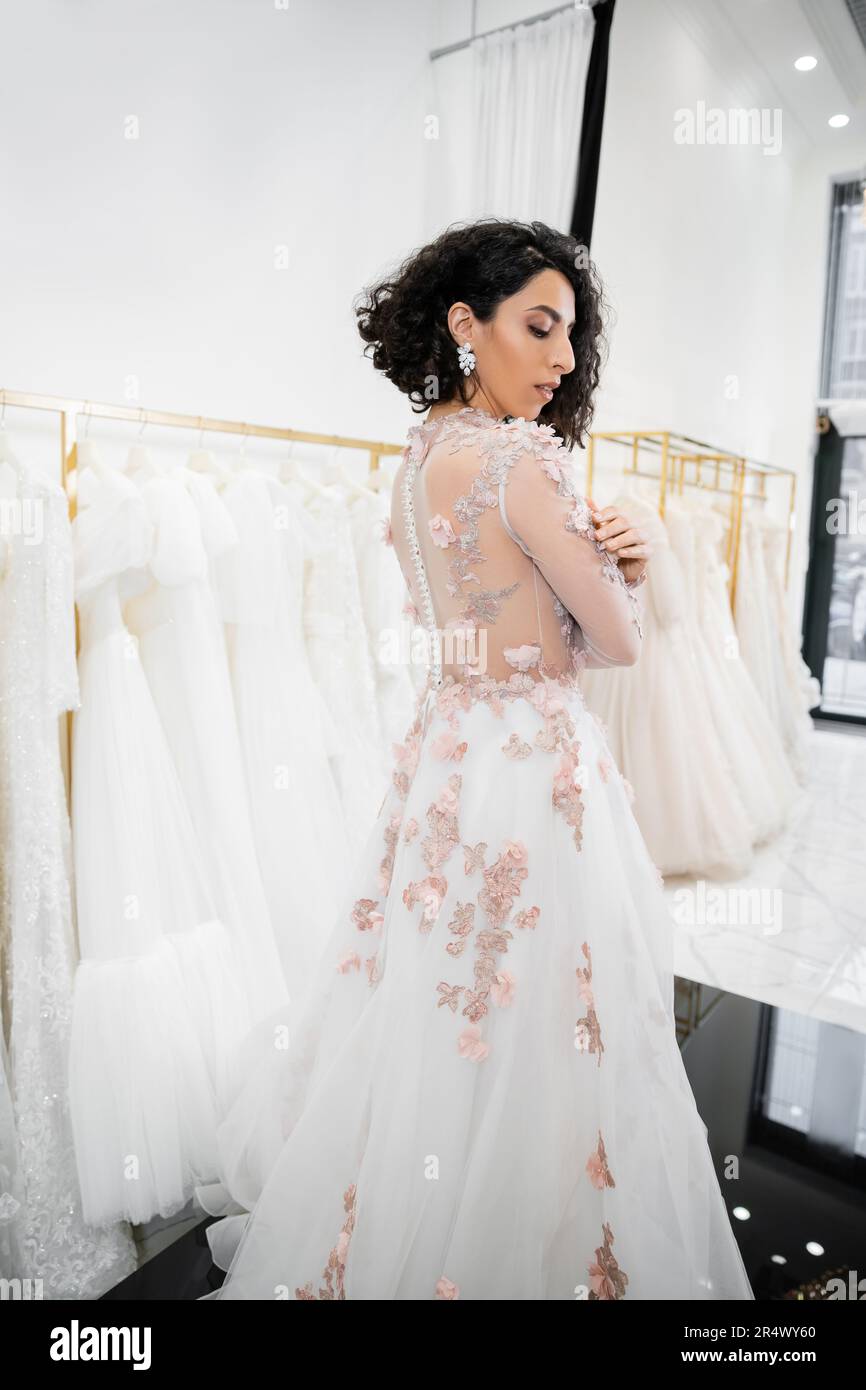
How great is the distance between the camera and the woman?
1.31 m

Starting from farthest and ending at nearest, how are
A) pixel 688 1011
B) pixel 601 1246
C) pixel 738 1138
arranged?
pixel 688 1011 < pixel 738 1138 < pixel 601 1246

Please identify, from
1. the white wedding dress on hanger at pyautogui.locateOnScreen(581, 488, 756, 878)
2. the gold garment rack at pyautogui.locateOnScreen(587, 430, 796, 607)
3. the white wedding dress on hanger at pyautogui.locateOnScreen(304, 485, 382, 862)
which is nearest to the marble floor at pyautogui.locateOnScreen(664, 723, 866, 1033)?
the white wedding dress on hanger at pyautogui.locateOnScreen(581, 488, 756, 878)

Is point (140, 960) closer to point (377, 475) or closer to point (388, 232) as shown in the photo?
point (377, 475)

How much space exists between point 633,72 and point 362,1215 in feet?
15.1

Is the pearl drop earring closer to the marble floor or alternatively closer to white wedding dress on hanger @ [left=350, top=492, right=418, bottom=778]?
white wedding dress on hanger @ [left=350, top=492, right=418, bottom=778]

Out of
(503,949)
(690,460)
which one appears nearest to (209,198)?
(503,949)

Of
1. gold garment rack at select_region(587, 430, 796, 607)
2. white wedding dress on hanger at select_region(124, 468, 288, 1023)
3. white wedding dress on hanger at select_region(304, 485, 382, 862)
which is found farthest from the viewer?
gold garment rack at select_region(587, 430, 796, 607)

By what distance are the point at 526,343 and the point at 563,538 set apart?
374 mm

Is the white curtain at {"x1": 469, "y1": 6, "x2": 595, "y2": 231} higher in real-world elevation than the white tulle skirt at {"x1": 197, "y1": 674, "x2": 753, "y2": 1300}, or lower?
higher

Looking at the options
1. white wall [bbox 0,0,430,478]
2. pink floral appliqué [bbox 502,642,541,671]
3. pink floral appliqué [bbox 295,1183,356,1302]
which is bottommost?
pink floral appliqué [bbox 295,1183,356,1302]

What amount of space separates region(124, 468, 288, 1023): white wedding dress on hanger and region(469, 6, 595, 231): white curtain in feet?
5.92

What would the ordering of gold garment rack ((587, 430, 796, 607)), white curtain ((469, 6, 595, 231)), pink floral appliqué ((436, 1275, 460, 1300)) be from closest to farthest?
pink floral appliqué ((436, 1275, 460, 1300))
white curtain ((469, 6, 595, 231))
gold garment rack ((587, 430, 796, 607))

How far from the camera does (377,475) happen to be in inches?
118
